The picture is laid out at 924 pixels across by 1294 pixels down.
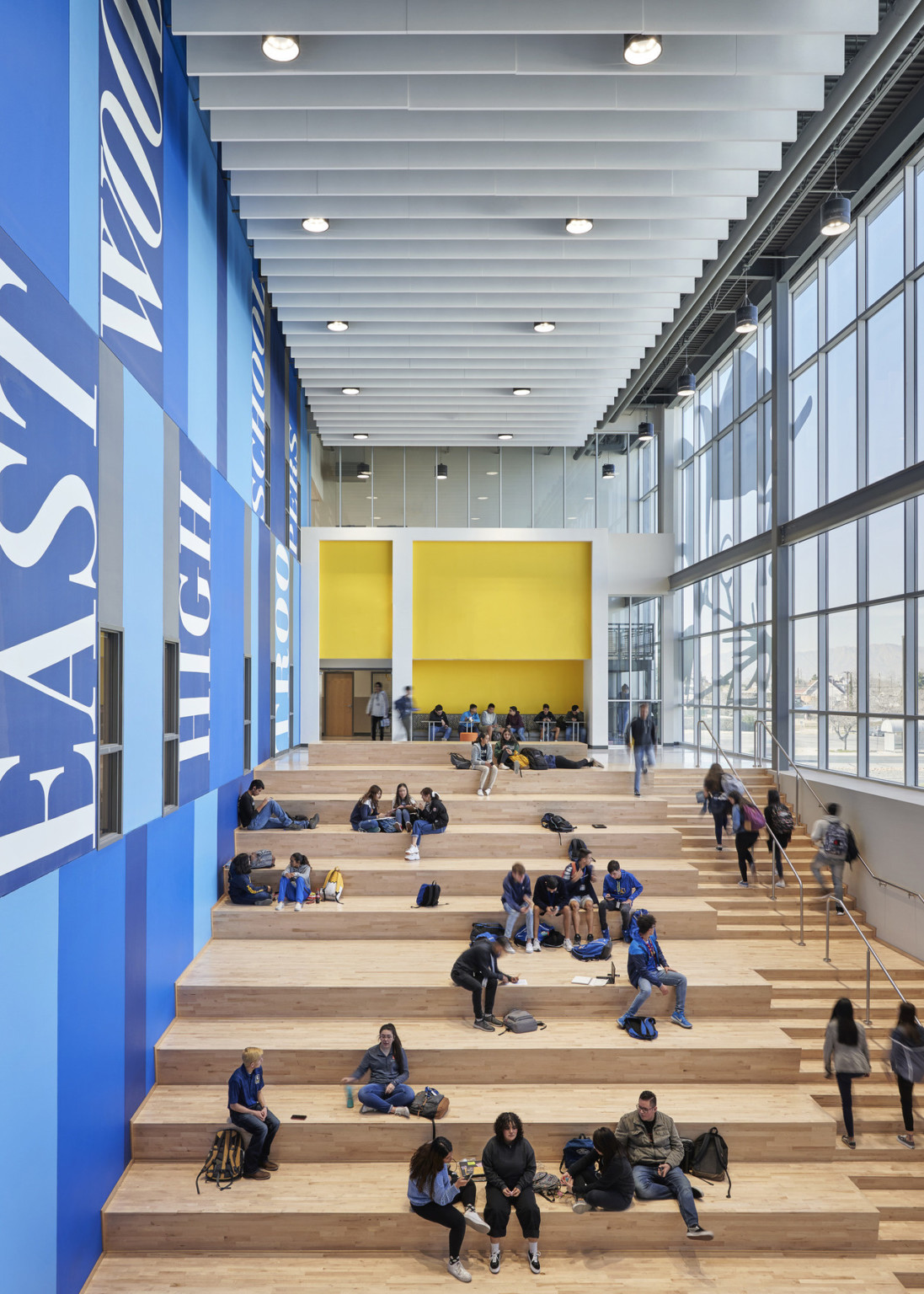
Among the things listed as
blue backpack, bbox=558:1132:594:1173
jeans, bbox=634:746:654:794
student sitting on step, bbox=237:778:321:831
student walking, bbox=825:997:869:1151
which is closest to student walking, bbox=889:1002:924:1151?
student walking, bbox=825:997:869:1151

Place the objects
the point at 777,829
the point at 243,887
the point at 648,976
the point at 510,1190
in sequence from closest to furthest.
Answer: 1. the point at 510,1190
2. the point at 648,976
3. the point at 243,887
4. the point at 777,829

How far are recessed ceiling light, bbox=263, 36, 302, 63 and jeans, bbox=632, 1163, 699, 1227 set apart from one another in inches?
372

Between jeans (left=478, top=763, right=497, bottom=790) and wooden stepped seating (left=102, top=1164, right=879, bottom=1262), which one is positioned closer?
wooden stepped seating (left=102, top=1164, right=879, bottom=1262)

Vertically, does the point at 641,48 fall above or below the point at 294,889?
above

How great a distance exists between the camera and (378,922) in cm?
1016

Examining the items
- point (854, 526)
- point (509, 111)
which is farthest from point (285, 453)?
point (854, 526)

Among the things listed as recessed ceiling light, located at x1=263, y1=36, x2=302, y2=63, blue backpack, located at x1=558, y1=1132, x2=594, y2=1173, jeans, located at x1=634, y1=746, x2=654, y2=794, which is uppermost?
recessed ceiling light, located at x1=263, y1=36, x2=302, y2=63

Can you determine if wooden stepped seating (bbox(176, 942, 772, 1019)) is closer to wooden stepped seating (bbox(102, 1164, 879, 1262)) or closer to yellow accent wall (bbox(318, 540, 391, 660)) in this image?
wooden stepped seating (bbox(102, 1164, 879, 1262))

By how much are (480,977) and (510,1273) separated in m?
2.64

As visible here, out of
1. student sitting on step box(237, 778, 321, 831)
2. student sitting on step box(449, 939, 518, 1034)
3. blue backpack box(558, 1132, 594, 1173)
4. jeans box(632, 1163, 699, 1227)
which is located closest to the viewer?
jeans box(632, 1163, 699, 1227)

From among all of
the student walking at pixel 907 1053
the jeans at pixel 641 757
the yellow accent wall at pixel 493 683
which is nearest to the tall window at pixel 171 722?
the student walking at pixel 907 1053

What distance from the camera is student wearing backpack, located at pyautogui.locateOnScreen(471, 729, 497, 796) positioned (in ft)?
45.3

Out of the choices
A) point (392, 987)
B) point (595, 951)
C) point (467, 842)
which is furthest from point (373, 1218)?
point (467, 842)

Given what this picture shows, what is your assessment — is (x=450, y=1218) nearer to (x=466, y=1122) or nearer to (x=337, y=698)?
(x=466, y=1122)
